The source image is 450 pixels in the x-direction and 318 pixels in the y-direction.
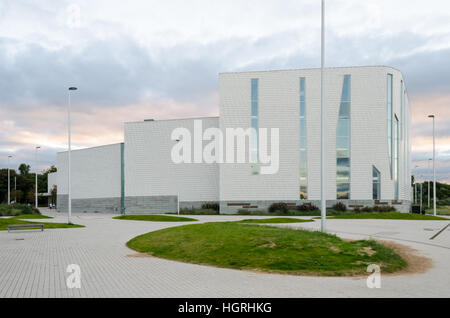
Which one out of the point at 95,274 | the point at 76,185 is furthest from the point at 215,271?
the point at 76,185

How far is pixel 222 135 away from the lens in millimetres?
47594

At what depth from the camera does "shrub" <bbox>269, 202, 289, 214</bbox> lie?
144 feet

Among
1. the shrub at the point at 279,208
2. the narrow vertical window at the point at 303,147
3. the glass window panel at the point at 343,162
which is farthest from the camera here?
the narrow vertical window at the point at 303,147

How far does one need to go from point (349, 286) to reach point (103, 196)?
174ft

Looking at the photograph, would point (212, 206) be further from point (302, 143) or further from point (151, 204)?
point (302, 143)

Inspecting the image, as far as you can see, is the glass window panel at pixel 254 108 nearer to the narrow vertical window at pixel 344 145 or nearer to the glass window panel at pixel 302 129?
the glass window panel at pixel 302 129

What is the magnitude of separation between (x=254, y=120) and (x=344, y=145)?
10495 millimetres

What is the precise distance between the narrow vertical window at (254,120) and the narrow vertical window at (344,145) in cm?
915

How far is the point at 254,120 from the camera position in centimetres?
4641

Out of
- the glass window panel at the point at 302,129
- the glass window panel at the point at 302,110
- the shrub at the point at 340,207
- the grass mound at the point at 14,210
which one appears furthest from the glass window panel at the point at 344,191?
the grass mound at the point at 14,210

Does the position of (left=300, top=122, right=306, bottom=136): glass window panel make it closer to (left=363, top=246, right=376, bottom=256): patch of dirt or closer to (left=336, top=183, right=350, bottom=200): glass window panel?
(left=336, top=183, right=350, bottom=200): glass window panel

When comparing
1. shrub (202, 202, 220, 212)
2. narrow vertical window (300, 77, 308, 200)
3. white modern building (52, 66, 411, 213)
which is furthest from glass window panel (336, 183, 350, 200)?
shrub (202, 202, 220, 212)

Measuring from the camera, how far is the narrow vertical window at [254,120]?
45875 mm

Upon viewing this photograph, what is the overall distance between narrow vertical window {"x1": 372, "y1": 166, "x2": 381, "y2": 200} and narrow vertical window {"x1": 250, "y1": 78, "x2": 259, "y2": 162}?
1312 cm
